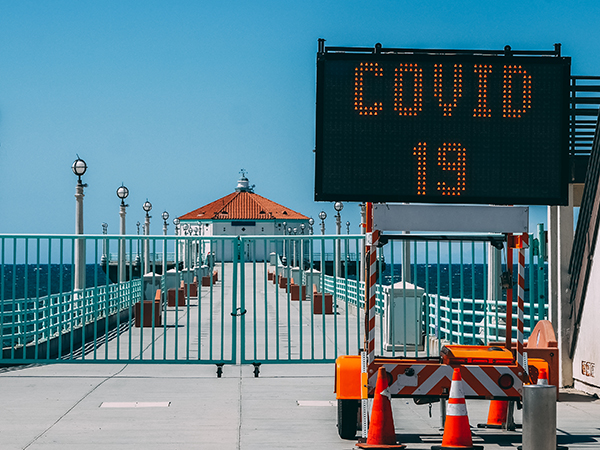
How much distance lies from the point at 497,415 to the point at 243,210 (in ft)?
417

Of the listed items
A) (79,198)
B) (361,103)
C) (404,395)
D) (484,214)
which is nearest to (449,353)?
(404,395)

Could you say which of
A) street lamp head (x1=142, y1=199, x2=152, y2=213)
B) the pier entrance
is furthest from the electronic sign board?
street lamp head (x1=142, y1=199, x2=152, y2=213)

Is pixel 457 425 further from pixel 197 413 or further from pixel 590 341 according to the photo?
pixel 590 341

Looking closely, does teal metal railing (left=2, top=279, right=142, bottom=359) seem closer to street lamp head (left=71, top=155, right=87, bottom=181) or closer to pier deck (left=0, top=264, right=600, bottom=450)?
pier deck (left=0, top=264, right=600, bottom=450)

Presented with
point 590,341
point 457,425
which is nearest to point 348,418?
point 457,425

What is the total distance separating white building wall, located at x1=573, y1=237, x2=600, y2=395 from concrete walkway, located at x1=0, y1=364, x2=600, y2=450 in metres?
0.24

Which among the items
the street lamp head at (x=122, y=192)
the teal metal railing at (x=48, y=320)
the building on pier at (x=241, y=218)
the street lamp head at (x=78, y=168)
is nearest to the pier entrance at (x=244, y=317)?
the teal metal railing at (x=48, y=320)

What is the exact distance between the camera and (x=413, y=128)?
7.28m

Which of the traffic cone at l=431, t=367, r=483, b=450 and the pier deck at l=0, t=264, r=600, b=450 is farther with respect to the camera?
the pier deck at l=0, t=264, r=600, b=450

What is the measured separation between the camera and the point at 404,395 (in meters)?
7.36

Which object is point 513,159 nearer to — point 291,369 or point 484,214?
point 484,214

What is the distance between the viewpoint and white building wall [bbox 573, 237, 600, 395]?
9797 millimetres

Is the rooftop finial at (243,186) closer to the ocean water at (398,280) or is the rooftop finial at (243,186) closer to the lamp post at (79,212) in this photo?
the ocean water at (398,280)

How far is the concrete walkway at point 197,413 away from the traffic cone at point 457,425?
A: 1.72 feet
